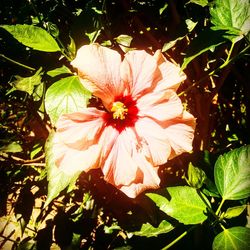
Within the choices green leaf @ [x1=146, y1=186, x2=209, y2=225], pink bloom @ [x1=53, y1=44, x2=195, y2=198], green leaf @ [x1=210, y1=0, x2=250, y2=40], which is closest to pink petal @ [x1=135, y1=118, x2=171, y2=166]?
pink bloom @ [x1=53, y1=44, x2=195, y2=198]

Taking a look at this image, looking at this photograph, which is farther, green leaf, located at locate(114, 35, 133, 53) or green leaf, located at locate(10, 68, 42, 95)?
green leaf, located at locate(114, 35, 133, 53)

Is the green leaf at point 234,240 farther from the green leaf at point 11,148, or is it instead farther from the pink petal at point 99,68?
the green leaf at point 11,148

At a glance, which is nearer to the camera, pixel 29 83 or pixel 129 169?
pixel 129 169

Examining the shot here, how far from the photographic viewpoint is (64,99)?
3.42ft

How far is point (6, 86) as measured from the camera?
191cm

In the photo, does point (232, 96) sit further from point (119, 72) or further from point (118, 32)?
point (119, 72)

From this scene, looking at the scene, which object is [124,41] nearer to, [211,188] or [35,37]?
[35,37]

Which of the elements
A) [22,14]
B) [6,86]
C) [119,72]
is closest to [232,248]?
[119,72]

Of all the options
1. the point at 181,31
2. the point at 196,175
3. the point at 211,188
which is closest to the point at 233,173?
the point at 211,188

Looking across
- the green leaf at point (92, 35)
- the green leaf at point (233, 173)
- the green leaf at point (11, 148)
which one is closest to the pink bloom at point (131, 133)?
the green leaf at point (92, 35)

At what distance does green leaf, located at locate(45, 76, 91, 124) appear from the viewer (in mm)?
1039

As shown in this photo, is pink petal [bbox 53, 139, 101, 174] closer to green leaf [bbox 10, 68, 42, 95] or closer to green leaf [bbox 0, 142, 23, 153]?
green leaf [bbox 10, 68, 42, 95]

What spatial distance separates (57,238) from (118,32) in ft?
4.00

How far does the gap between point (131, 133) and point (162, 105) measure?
0.19 metres
